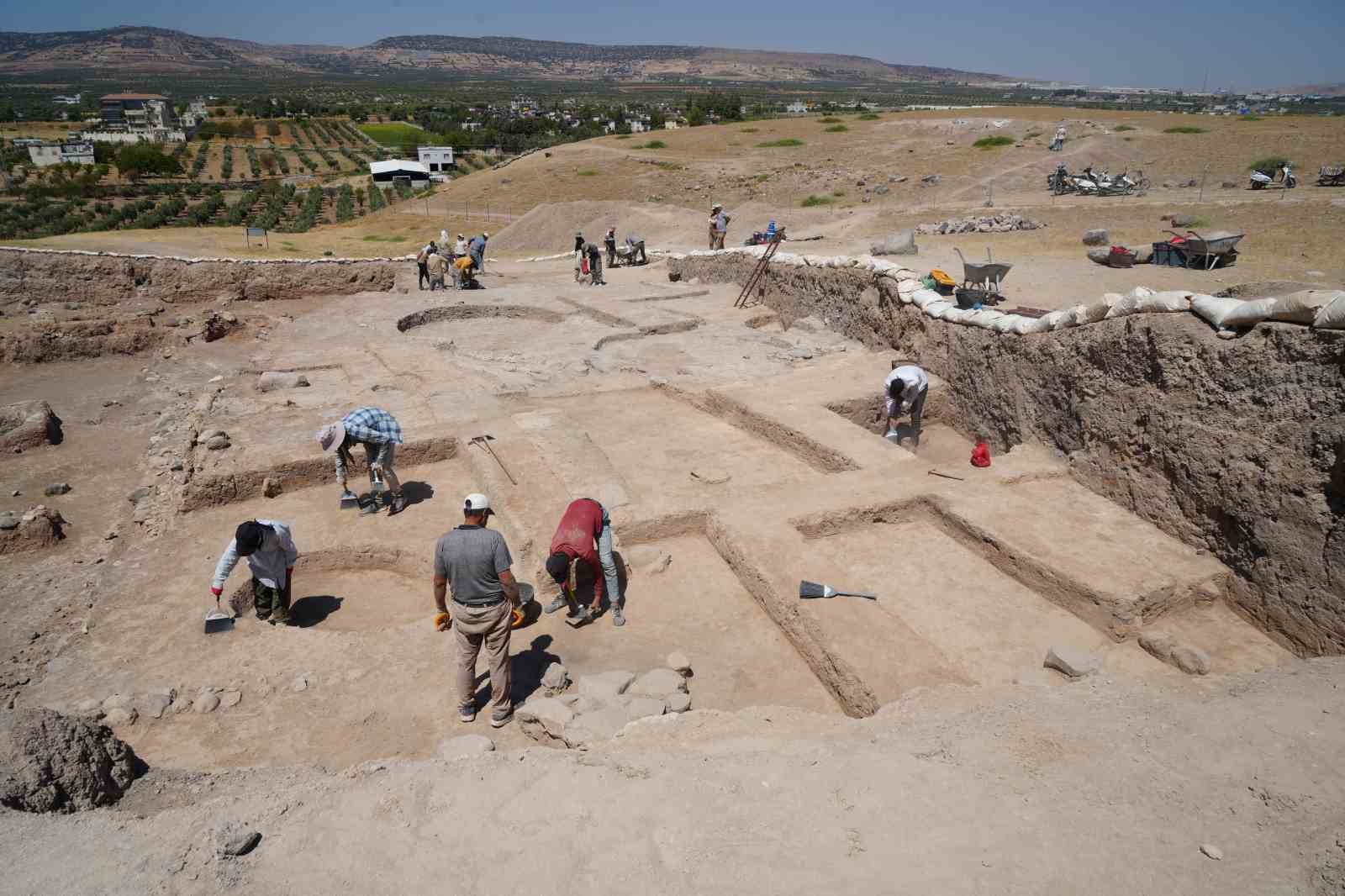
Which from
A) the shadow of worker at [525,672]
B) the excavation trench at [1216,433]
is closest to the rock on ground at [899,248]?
the excavation trench at [1216,433]

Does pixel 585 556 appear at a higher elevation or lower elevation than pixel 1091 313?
lower

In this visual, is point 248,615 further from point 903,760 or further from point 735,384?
point 735,384

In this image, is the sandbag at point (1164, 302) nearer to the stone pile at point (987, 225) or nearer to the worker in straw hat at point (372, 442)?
the worker in straw hat at point (372, 442)

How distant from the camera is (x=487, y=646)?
5305mm

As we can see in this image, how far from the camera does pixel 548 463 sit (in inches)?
339

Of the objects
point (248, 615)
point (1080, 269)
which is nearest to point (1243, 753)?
point (248, 615)

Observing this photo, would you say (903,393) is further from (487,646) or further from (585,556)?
(487,646)

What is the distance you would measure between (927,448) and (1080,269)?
5464 millimetres

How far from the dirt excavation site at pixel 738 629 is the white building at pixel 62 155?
68.4 meters

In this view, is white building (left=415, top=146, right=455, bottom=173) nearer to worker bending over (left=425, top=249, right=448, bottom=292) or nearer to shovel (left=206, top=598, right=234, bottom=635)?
worker bending over (left=425, top=249, right=448, bottom=292)

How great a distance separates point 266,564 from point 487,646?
7.80ft

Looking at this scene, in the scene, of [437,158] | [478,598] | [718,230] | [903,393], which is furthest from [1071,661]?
[437,158]

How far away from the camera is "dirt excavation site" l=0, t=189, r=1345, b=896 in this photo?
3422mm

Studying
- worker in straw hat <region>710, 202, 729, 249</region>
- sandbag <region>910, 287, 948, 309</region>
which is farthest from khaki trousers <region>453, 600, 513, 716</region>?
worker in straw hat <region>710, 202, 729, 249</region>
